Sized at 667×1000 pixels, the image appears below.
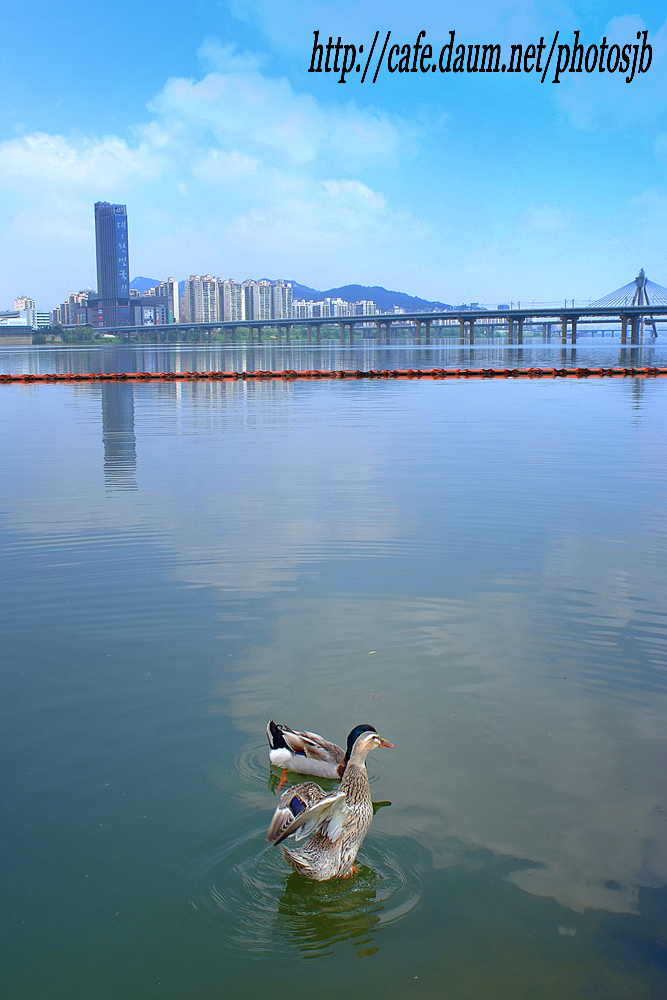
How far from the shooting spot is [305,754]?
19.3 ft

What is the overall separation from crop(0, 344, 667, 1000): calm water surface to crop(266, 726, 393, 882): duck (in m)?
0.15

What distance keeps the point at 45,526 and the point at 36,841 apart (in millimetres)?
7835

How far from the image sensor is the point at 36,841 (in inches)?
205

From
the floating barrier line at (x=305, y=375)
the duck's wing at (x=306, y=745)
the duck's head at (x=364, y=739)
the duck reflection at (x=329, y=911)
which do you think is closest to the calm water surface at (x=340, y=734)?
the duck reflection at (x=329, y=911)

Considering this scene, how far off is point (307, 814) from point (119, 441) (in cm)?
1846

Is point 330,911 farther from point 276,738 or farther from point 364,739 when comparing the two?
point 276,738

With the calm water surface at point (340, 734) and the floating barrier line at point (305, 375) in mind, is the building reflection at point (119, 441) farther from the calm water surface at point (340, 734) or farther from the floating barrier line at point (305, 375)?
the floating barrier line at point (305, 375)

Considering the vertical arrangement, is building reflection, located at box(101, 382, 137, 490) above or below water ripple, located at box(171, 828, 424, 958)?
above

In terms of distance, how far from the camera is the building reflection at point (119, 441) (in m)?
16.2

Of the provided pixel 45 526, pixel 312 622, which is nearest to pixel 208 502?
pixel 45 526

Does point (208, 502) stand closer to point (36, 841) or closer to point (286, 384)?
point (36, 841)

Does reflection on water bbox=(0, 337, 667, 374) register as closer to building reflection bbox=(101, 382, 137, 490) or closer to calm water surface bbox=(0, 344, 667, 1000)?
building reflection bbox=(101, 382, 137, 490)

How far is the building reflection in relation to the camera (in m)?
16.2

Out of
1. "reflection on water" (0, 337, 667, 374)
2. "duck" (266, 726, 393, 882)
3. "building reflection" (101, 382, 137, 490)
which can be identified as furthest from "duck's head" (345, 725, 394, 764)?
"reflection on water" (0, 337, 667, 374)
